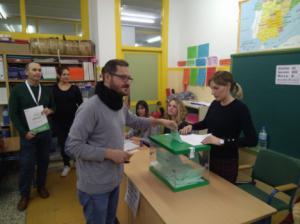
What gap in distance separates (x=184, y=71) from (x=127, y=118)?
2.63 m

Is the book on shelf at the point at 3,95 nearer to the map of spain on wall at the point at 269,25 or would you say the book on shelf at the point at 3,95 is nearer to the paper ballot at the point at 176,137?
the paper ballot at the point at 176,137

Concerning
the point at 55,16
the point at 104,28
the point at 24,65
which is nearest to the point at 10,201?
the point at 24,65

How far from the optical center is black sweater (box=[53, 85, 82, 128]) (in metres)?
3.21

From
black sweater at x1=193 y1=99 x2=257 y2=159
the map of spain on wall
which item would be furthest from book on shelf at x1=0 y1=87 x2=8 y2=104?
the map of spain on wall

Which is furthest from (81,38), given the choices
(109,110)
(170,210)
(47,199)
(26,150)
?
(170,210)

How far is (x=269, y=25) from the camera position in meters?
2.50

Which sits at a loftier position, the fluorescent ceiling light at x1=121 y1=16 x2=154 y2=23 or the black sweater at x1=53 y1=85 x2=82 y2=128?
the fluorescent ceiling light at x1=121 y1=16 x2=154 y2=23

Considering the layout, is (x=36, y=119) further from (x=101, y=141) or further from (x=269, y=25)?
(x=269, y=25)

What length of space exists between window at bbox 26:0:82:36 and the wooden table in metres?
3.96

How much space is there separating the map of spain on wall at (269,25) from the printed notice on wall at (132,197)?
2.02m

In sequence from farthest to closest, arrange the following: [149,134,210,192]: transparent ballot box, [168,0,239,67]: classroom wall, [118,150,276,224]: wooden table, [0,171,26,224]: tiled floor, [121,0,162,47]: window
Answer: [121,0,162,47]: window → [168,0,239,67]: classroom wall → [0,171,26,224]: tiled floor → [149,134,210,192]: transparent ballot box → [118,150,276,224]: wooden table

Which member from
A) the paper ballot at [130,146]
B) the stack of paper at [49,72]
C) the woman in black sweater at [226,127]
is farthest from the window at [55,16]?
the woman in black sweater at [226,127]

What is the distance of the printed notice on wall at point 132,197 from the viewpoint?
1581 mm

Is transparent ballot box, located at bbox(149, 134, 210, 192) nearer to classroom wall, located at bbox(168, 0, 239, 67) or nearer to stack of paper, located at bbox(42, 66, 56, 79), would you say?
classroom wall, located at bbox(168, 0, 239, 67)
